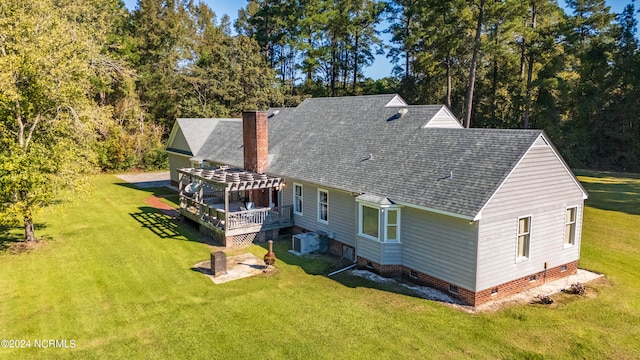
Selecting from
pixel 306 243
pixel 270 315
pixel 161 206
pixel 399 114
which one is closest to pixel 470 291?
pixel 270 315

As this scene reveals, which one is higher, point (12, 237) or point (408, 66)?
point (408, 66)

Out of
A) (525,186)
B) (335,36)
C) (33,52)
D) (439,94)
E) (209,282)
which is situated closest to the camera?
(525,186)

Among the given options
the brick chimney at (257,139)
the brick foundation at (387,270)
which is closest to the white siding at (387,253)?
the brick foundation at (387,270)

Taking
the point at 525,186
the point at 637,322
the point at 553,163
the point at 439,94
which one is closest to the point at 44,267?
the point at 525,186

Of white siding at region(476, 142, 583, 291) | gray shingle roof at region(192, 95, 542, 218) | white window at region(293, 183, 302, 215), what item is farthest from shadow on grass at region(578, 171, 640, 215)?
white window at region(293, 183, 302, 215)

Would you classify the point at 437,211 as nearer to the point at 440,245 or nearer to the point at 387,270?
the point at 440,245

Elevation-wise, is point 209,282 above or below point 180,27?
below

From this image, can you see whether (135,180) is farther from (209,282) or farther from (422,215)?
(422,215)
